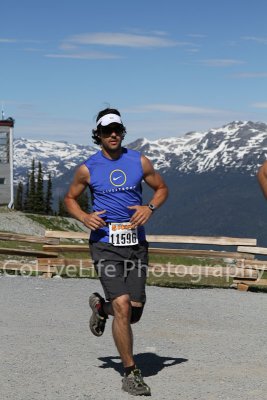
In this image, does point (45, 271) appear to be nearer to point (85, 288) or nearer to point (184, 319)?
point (85, 288)

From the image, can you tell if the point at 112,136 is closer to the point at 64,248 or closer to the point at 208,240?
the point at 208,240

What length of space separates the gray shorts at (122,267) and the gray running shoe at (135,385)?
2.27 ft

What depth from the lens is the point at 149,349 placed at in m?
8.81

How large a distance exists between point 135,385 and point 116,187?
5.84ft

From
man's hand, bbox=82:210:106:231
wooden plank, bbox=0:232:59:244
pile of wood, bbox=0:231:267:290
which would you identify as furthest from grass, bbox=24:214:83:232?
man's hand, bbox=82:210:106:231

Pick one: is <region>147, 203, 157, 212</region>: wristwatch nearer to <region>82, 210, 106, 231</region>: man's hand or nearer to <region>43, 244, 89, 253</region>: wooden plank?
<region>82, 210, 106, 231</region>: man's hand

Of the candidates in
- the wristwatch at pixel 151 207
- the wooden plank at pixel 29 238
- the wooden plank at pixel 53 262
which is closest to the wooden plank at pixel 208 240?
the wooden plank at pixel 53 262

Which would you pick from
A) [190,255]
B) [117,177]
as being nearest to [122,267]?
[117,177]

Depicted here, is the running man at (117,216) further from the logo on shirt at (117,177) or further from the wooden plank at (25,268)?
the wooden plank at (25,268)

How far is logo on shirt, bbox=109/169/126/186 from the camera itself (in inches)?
271

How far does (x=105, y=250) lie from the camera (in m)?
6.94

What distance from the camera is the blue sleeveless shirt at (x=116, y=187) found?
6.87m

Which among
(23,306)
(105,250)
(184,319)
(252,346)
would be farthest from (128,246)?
(23,306)

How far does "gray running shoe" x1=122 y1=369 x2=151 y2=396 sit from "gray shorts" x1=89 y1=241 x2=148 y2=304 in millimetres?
691
